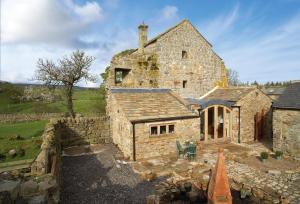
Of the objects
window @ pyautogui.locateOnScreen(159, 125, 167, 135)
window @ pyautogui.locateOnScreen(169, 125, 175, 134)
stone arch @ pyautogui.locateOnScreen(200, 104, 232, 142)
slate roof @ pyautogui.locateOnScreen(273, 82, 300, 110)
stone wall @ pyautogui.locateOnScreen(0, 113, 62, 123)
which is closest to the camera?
slate roof @ pyautogui.locateOnScreen(273, 82, 300, 110)

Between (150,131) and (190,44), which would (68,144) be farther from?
(190,44)

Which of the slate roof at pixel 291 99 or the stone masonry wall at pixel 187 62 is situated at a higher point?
the stone masonry wall at pixel 187 62

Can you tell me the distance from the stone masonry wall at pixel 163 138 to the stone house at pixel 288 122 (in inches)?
203

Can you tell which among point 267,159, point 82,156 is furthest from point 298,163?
point 82,156

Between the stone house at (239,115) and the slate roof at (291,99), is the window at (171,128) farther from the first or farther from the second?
the slate roof at (291,99)

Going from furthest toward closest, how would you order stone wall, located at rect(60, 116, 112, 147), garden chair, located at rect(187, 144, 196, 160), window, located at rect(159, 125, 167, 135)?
stone wall, located at rect(60, 116, 112, 147) → window, located at rect(159, 125, 167, 135) → garden chair, located at rect(187, 144, 196, 160)

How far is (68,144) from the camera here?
16.1 m

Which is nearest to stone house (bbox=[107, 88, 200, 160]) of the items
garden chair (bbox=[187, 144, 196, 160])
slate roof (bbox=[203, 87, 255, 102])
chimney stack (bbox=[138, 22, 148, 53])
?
garden chair (bbox=[187, 144, 196, 160])

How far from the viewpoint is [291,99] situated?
13539 mm

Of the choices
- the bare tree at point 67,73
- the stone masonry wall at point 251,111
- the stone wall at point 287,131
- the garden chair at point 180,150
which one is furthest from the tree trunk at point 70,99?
the stone wall at point 287,131

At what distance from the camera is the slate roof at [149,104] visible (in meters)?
13.2

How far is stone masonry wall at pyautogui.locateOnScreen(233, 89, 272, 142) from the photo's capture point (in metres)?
16.6

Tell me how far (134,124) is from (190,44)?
12.4 metres

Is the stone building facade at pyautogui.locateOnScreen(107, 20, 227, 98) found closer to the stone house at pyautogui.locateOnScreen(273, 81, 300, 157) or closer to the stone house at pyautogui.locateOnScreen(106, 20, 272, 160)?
the stone house at pyautogui.locateOnScreen(106, 20, 272, 160)
